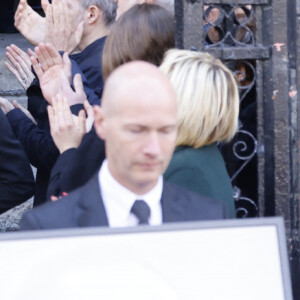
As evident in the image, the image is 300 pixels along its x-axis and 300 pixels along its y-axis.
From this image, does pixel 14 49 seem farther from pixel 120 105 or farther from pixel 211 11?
pixel 120 105

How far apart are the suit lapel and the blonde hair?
0.44 m

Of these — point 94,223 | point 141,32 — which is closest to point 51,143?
point 141,32

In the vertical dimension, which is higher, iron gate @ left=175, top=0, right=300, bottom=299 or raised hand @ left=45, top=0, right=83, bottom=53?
raised hand @ left=45, top=0, right=83, bottom=53

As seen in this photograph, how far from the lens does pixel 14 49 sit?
4406 millimetres

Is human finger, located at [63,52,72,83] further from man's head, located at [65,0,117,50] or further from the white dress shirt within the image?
the white dress shirt

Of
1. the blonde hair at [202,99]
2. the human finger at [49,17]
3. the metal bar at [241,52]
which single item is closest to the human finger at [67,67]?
the human finger at [49,17]

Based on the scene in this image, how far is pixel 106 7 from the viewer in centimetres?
425

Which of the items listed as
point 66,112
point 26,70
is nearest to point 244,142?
point 66,112

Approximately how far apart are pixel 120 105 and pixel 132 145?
11cm

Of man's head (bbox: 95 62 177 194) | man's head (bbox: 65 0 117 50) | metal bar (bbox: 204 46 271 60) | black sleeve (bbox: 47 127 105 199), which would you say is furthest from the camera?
man's head (bbox: 65 0 117 50)

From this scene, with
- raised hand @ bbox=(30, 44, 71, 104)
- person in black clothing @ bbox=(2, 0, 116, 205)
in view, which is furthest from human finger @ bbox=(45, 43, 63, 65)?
person in black clothing @ bbox=(2, 0, 116, 205)

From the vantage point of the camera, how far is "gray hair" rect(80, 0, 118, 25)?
13.8ft

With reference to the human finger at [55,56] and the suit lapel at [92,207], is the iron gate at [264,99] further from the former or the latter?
the suit lapel at [92,207]

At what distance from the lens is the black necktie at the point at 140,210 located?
231 centimetres
